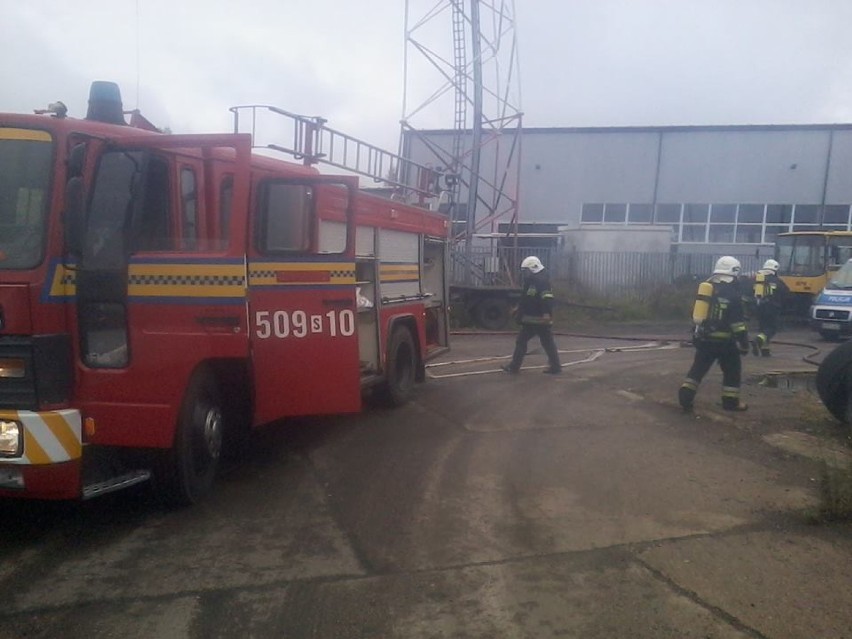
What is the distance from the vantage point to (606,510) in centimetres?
601

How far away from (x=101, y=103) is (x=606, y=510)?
4862 millimetres

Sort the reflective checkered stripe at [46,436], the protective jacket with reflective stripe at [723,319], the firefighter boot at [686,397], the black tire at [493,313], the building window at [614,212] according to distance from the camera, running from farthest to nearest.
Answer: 1. the building window at [614,212]
2. the black tire at [493,313]
3. the firefighter boot at [686,397]
4. the protective jacket with reflective stripe at [723,319]
5. the reflective checkered stripe at [46,436]

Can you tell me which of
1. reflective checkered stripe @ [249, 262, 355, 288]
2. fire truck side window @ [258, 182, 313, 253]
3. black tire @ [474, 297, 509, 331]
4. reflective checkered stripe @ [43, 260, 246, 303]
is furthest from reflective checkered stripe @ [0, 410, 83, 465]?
black tire @ [474, 297, 509, 331]

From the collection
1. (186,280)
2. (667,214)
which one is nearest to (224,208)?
(186,280)

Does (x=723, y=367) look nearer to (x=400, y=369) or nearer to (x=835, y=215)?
(x=400, y=369)

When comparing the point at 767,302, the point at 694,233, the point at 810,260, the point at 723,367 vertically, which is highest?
the point at 694,233

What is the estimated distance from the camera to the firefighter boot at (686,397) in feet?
30.8

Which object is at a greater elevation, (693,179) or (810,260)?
(693,179)

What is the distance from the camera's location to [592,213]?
33688mm

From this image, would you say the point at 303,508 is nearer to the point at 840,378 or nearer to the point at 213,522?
the point at 213,522

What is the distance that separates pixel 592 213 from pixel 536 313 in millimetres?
22353

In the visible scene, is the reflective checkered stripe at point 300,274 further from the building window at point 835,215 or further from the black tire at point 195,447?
the building window at point 835,215

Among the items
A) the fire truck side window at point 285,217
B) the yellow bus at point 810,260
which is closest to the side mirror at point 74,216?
the fire truck side window at point 285,217

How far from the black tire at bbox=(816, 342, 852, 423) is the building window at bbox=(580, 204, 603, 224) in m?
25.2
